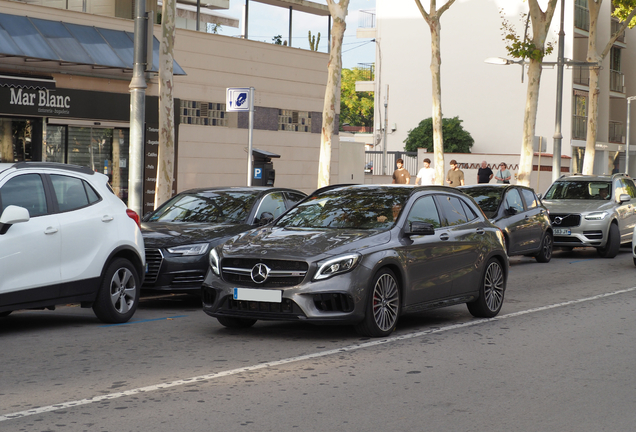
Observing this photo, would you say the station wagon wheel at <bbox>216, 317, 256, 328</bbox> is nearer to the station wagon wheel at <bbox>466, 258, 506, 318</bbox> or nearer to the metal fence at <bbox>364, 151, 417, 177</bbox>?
the station wagon wheel at <bbox>466, 258, 506, 318</bbox>

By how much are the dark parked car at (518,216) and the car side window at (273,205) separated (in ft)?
18.3

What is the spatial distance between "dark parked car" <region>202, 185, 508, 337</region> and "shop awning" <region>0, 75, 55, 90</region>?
1156 centimetres

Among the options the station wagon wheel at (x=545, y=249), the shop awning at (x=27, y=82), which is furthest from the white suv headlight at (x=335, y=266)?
the shop awning at (x=27, y=82)

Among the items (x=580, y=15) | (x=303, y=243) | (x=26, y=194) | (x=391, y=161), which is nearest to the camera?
(x=303, y=243)

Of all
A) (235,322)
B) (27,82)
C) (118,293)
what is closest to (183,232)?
(118,293)

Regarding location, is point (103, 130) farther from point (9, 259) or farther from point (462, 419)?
point (462, 419)

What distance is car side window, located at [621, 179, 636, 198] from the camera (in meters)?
21.4

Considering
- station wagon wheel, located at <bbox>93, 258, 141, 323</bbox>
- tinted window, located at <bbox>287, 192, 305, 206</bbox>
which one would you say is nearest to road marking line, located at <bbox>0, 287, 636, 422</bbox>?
station wagon wheel, located at <bbox>93, 258, 141, 323</bbox>

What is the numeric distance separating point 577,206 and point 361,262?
43.1ft

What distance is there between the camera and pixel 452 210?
33.2 ft

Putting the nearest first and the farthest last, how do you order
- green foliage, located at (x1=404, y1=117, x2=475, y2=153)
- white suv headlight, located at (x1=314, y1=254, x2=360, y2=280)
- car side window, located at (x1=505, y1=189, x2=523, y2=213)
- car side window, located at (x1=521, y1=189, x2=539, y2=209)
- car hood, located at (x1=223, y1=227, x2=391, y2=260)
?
1. white suv headlight, located at (x1=314, y1=254, x2=360, y2=280)
2. car hood, located at (x1=223, y1=227, x2=391, y2=260)
3. car side window, located at (x1=505, y1=189, x2=523, y2=213)
4. car side window, located at (x1=521, y1=189, x2=539, y2=209)
5. green foliage, located at (x1=404, y1=117, x2=475, y2=153)

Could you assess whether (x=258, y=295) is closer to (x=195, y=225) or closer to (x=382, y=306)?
(x=382, y=306)

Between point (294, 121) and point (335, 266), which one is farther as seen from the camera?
point (294, 121)

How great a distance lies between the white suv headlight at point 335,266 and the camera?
819cm
